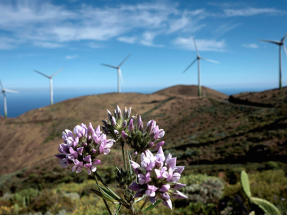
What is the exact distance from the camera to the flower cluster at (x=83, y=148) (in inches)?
88.8

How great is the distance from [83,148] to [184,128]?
41228 millimetres

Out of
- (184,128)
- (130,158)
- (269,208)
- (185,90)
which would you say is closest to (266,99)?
(184,128)

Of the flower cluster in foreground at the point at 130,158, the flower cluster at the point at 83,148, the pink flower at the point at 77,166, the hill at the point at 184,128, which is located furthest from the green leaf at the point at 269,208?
the hill at the point at 184,128

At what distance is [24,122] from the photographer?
6419cm

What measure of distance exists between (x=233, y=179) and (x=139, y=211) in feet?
46.5

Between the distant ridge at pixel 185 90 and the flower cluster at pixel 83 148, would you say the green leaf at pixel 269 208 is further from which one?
the distant ridge at pixel 185 90

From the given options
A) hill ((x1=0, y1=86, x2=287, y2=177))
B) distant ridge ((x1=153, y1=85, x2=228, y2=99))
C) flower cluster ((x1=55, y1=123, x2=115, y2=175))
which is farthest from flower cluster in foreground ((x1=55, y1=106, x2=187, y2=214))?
distant ridge ((x1=153, y1=85, x2=228, y2=99))

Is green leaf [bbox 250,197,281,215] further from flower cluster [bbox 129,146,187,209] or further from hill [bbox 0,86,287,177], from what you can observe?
hill [bbox 0,86,287,177]

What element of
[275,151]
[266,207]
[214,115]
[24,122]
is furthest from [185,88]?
[266,207]

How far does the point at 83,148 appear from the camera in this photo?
238cm

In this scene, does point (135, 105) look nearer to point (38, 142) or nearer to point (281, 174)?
point (38, 142)

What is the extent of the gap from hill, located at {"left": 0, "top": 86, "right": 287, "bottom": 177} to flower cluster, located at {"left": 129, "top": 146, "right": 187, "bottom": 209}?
22.0 meters

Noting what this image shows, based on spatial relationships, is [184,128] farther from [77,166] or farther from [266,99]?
[77,166]

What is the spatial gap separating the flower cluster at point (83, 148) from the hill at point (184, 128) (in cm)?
2221
